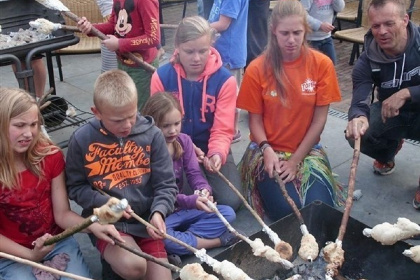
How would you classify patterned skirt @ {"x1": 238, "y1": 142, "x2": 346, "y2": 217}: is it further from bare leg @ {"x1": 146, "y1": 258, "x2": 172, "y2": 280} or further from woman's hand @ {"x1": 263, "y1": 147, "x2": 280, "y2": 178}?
bare leg @ {"x1": 146, "y1": 258, "x2": 172, "y2": 280}

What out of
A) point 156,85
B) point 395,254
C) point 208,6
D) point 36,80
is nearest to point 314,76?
point 156,85

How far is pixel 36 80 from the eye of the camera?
4.49 meters

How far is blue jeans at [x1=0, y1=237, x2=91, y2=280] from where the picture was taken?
224 centimetres

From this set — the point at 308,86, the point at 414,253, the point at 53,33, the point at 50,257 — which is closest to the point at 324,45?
the point at 308,86

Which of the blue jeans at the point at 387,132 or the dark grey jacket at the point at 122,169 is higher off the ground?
the dark grey jacket at the point at 122,169

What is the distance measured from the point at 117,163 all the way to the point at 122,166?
0.09 ft

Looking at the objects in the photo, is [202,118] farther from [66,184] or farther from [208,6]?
[208,6]

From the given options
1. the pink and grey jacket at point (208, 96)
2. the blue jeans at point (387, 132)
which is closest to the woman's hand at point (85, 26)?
the pink and grey jacket at point (208, 96)

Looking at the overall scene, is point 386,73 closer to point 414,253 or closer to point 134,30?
point 414,253

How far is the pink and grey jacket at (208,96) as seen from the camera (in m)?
3.03

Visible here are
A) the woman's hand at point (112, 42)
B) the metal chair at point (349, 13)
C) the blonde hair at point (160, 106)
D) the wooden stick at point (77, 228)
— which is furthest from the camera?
the metal chair at point (349, 13)

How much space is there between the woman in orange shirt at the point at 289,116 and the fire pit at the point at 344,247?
1.44ft

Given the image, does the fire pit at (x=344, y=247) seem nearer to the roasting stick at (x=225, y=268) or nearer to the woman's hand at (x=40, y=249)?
the roasting stick at (x=225, y=268)

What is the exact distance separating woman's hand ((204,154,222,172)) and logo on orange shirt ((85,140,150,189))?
1.70 feet
